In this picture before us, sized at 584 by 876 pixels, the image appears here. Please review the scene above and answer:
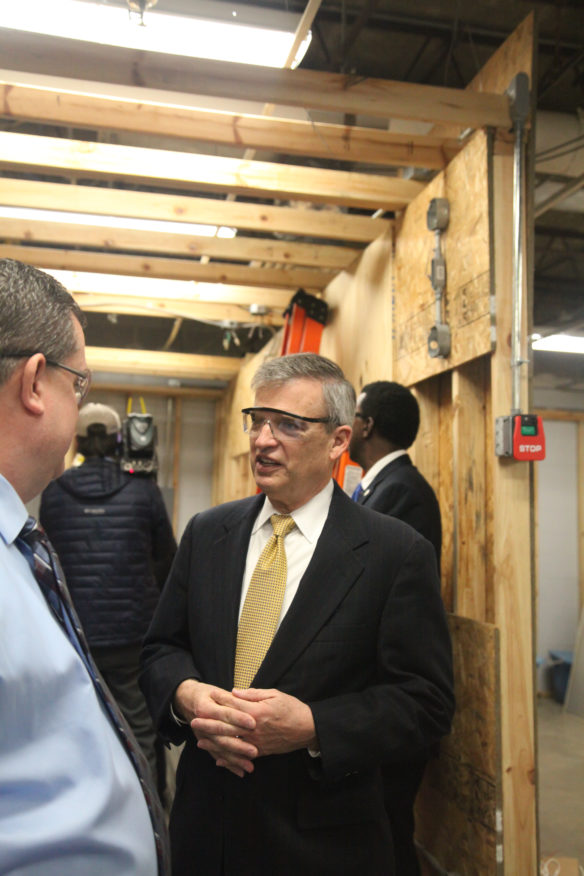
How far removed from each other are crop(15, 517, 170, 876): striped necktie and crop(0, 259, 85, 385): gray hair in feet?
0.74

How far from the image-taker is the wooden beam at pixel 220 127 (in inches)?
97.8

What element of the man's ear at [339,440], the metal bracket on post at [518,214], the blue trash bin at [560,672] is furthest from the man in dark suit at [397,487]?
the blue trash bin at [560,672]

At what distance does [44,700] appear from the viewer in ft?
2.65

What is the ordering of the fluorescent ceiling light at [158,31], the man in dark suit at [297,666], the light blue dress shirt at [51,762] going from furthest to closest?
1. the fluorescent ceiling light at [158,31]
2. the man in dark suit at [297,666]
3. the light blue dress shirt at [51,762]

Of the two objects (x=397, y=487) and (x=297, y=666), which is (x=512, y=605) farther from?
(x=297, y=666)

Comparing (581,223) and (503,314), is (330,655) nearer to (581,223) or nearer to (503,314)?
(503,314)

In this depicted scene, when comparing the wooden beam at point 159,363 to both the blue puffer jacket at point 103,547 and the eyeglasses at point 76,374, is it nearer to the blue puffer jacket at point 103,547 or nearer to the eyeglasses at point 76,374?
the blue puffer jacket at point 103,547

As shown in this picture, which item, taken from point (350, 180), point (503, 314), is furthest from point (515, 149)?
point (350, 180)

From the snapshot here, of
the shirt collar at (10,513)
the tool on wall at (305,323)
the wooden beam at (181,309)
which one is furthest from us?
the wooden beam at (181,309)

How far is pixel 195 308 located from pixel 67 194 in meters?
1.90

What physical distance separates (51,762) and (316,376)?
1136 millimetres

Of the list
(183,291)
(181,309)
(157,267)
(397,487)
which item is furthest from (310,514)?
(181,309)

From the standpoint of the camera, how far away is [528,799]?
214 cm

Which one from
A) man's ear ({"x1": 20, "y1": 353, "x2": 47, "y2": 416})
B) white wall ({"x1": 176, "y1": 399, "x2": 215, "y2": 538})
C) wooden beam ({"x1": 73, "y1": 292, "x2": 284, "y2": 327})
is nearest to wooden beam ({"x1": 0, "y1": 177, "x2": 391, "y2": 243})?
wooden beam ({"x1": 73, "y1": 292, "x2": 284, "y2": 327})
